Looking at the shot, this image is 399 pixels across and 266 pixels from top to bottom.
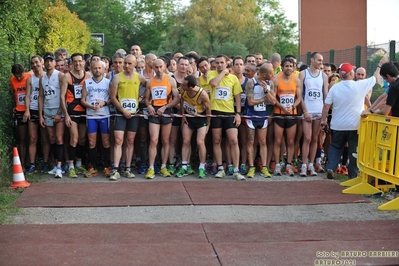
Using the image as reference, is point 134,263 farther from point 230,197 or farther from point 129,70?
point 129,70

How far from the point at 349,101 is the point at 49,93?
5.42 metres

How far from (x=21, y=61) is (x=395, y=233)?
9.20 meters

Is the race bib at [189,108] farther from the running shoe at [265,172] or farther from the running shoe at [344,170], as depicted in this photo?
the running shoe at [344,170]

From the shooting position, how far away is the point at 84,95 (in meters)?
11.8

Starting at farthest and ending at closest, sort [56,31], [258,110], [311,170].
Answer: [56,31], [311,170], [258,110]

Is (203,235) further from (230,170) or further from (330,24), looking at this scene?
(330,24)

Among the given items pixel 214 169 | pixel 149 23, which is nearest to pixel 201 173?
pixel 214 169

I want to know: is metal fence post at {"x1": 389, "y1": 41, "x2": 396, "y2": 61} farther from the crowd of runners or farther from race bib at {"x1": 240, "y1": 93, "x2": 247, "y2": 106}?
race bib at {"x1": 240, "y1": 93, "x2": 247, "y2": 106}

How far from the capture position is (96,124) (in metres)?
11.9

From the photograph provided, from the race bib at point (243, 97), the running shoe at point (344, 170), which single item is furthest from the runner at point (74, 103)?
the running shoe at point (344, 170)

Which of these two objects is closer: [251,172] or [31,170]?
[251,172]

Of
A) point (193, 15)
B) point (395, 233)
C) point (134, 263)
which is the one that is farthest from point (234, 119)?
point (193, 15)

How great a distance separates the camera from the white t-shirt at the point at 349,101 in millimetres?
11312

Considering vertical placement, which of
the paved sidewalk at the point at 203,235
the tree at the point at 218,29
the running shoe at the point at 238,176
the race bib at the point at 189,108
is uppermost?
the tree at the point at 218,29
